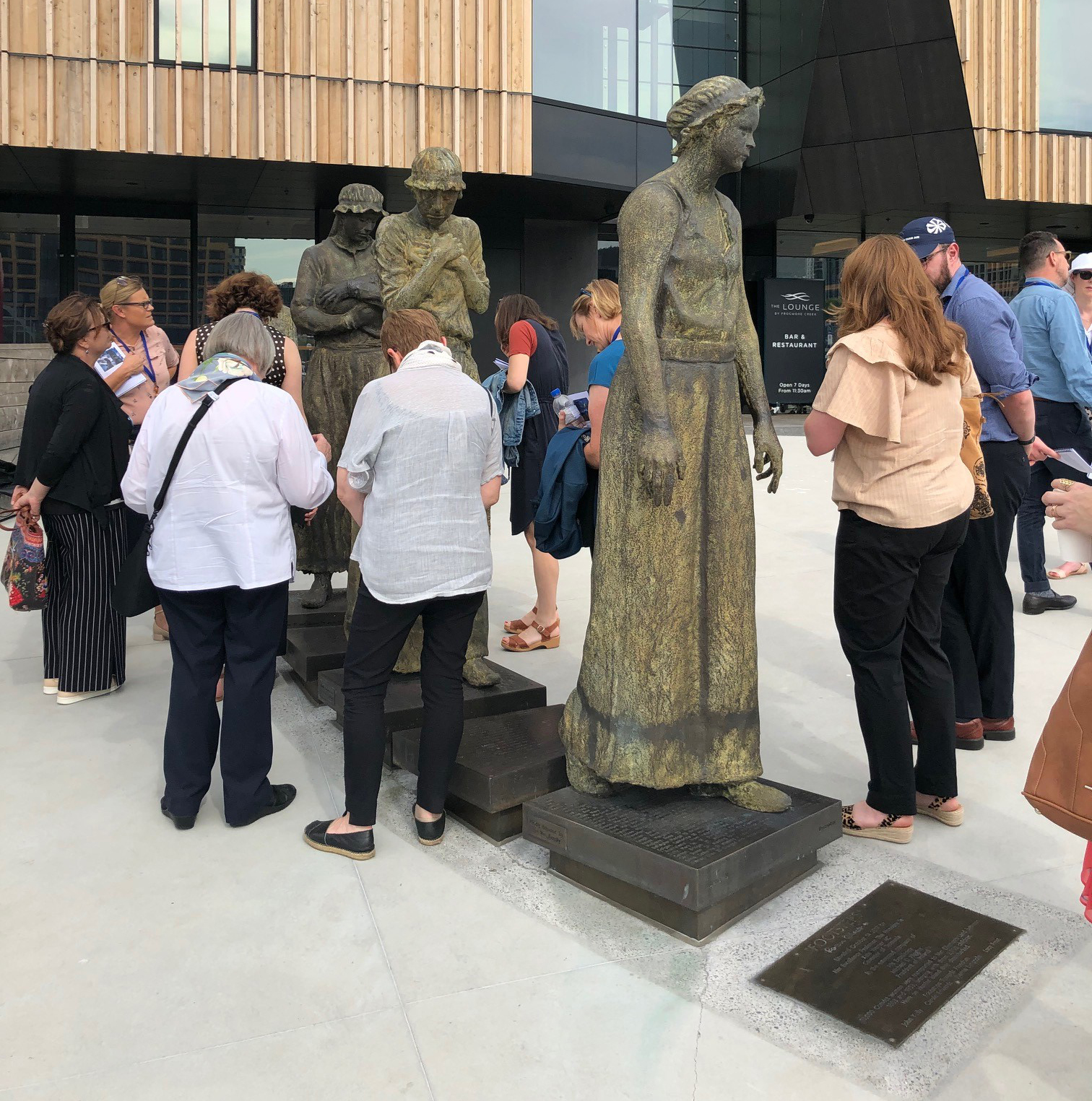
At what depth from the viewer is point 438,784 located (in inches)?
149

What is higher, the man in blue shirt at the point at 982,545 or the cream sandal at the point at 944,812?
the man in blue shirt at the point at 982,545

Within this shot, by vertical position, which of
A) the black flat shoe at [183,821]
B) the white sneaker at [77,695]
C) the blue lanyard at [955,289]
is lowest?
the black flat shoe at [183,821]

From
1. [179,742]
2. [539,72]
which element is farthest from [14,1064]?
[539,72]

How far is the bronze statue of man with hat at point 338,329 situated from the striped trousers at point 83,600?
1032 millimetres

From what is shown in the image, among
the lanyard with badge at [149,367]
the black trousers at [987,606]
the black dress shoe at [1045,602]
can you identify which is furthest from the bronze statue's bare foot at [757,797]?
the black dress shoe at [1045,602]

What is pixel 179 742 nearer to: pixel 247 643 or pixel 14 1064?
pixel 247 643

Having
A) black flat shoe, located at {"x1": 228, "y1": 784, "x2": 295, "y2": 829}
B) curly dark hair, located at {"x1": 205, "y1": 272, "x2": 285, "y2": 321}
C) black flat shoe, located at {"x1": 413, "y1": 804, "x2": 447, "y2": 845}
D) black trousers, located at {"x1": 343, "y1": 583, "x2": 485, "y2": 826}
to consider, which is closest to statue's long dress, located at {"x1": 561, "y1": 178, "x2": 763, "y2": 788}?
black trousers, located at {"x1": 343, "y1": 583, "x2": 485, "y2": 826}

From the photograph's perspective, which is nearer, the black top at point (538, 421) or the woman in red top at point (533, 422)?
the woman in red top at point (533, 422)

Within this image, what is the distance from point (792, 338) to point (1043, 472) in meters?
16.4

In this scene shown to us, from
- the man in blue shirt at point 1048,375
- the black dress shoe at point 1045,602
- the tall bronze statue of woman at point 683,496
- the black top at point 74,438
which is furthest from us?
the black dress shoe at point 1045,602

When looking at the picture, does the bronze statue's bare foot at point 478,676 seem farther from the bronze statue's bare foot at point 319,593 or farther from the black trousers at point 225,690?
the bronze statue's bare foot at point 319,593

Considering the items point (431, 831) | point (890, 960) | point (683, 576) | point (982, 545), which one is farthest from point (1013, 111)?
point (890, 960)

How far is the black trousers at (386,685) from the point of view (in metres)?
3.59

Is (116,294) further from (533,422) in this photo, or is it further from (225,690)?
(225,690)
